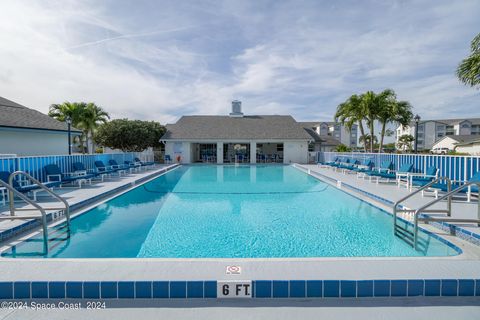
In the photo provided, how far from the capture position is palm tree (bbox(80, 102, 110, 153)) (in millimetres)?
27625

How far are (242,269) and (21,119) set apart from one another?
1783cm

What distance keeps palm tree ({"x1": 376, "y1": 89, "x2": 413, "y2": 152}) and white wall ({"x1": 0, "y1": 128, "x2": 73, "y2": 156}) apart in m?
24.8

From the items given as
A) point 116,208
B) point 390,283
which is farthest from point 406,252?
point 116,208

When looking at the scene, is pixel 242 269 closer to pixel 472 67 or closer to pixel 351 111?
pixel 472 67

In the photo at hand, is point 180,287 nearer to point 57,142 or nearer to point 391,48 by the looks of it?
point 391,48

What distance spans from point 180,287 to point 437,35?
13874mm

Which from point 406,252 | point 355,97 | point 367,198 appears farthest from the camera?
point 355,97

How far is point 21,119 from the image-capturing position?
1488cm

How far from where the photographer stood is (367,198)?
27.0 feet

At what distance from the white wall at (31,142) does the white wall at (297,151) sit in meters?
19.1

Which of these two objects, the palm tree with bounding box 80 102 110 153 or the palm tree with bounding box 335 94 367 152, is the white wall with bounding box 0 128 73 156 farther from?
the palm tree with bounding box 335 94 367 152

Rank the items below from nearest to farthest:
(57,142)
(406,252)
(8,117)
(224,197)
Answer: (406,252) < (224,197) < (8,117) < (57,142)

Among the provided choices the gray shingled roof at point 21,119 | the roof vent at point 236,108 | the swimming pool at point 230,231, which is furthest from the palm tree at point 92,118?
the swimming pool at point 230,231

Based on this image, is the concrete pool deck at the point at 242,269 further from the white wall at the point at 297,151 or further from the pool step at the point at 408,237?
the white wall at the point at 297,151
